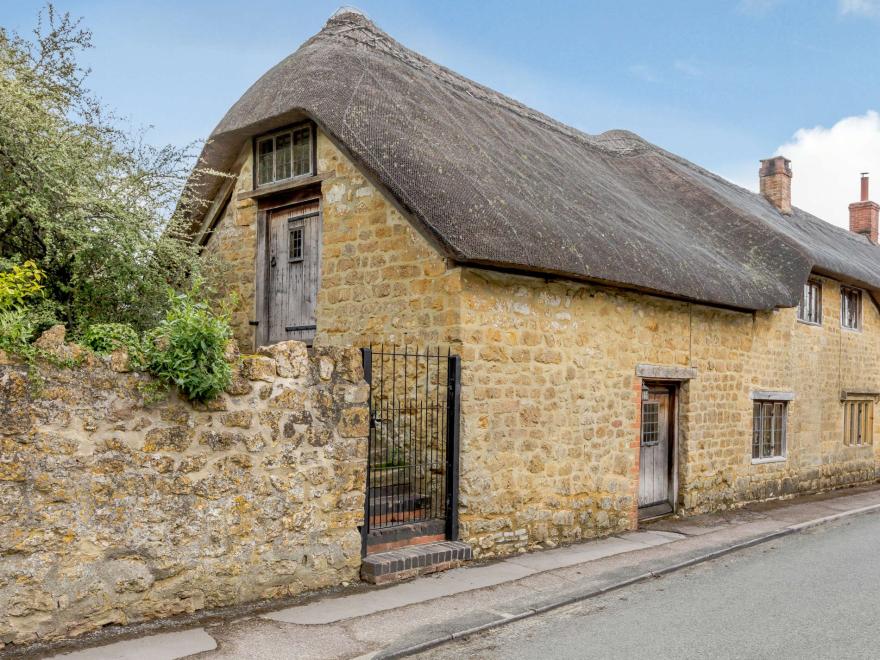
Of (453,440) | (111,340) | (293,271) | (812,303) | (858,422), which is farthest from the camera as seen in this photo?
(858,422)

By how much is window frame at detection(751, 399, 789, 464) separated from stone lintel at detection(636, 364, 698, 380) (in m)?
2.62

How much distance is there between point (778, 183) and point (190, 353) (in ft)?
55.9

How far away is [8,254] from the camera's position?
794cm

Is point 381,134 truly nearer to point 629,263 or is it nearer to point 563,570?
point 629,263

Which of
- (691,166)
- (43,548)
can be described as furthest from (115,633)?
(691,166)

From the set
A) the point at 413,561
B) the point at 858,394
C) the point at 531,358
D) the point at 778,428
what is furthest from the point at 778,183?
the point at 413,561

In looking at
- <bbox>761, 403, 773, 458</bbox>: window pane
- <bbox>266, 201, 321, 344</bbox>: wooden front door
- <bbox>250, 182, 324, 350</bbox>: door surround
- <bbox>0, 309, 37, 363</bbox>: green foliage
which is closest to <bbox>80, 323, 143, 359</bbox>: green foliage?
<bbox>0, 309, 37, 363</bbox>: green foliage

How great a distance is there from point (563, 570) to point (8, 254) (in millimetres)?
6522

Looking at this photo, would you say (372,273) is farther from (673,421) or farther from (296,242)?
(673,421)

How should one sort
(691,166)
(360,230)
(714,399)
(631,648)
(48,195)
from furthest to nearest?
(691,166) < (714,399) < (360,230) < (48,195) < (631,648)

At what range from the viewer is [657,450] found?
11.4m

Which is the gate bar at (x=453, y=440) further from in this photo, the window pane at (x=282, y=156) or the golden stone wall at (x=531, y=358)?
the window pane at (x=282, y=156)

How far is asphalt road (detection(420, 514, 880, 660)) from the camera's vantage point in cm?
551

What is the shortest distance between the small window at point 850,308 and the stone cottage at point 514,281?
8.40ft
